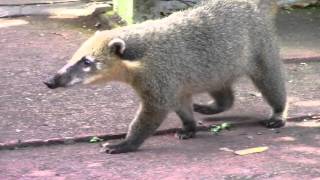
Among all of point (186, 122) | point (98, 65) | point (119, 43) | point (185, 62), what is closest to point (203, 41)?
point (185, 62)

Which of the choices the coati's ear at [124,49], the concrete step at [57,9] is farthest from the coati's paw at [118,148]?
the concrete step at [57,9]

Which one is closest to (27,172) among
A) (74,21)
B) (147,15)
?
(147,15)

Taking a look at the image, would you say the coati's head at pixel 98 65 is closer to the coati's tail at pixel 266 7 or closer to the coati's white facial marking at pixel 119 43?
the coati's white facial marking at pixel 119 43

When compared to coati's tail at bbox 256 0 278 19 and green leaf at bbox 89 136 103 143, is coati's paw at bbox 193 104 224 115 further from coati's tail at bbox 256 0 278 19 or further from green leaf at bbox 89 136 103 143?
green leaf at bbox 89 136 103 143

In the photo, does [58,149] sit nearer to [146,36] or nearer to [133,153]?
[133,153]

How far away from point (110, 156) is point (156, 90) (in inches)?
20.1

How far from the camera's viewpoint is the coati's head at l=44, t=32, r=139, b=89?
4812mm

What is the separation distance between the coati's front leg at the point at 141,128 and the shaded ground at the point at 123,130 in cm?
7

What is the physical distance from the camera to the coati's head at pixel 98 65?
4.81 meters

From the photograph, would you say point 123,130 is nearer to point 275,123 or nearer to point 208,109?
point 208,109

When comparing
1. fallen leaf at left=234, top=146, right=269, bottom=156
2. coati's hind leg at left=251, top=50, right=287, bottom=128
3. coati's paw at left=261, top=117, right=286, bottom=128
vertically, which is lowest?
fallen leaf at left=234, top=146, right=269, bottom=156

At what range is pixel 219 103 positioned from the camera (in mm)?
5645

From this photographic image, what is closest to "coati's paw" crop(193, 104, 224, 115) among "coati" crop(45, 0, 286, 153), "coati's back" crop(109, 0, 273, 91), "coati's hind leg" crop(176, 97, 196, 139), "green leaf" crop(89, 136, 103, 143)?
"coati" crop(45, 0, 286, 153)

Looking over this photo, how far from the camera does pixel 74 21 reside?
8219 millimetres
